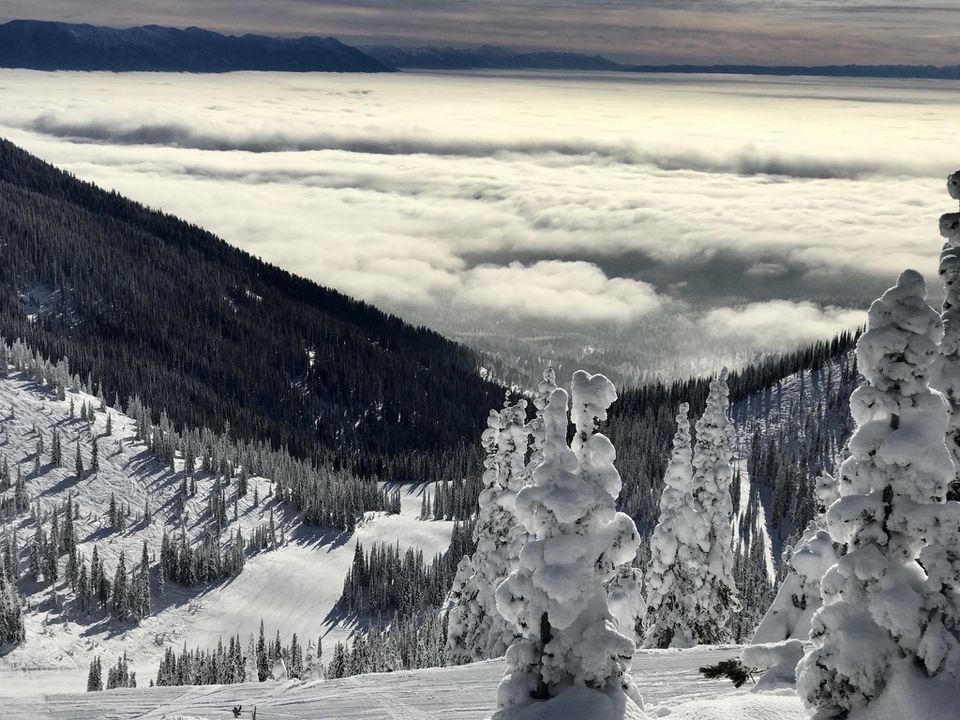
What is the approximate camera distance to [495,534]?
52.2 m

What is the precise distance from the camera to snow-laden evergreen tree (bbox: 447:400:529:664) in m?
50.6

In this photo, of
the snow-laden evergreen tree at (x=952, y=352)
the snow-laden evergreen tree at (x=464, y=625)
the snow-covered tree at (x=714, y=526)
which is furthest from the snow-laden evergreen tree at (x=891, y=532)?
the snow-laden evergreen tree at (x=464, y=625)

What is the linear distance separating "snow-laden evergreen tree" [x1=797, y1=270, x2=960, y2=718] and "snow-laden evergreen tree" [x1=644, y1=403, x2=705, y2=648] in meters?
33.3

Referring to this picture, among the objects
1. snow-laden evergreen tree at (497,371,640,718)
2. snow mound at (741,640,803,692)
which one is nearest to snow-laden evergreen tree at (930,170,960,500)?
snow-laden evergreen tree at (497,371,640,718)

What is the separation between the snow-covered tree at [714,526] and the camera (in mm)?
53969

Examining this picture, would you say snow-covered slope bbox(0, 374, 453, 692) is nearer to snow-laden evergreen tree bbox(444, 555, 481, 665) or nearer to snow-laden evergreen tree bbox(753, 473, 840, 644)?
snow-laden evergreen tree bbox(444, 555, 481, 665)

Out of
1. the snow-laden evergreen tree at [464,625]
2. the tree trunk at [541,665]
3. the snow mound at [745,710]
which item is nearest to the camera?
the tree trunk at [541,665]

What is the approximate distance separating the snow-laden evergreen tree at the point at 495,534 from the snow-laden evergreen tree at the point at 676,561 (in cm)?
969

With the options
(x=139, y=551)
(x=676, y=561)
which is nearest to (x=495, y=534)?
(x=676, y=561)

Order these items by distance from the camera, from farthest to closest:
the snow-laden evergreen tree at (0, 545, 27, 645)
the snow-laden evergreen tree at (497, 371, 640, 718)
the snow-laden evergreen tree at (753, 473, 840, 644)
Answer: the snow-laden evergreen tree at (0, 545, 27, 645)
the snow-laden evergreen tree at (753, 473, 840, 644)
the snow-laden evergreen tree at (497, 371, 640, 718)

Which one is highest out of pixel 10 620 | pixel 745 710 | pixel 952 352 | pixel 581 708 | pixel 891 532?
pixel 952 352

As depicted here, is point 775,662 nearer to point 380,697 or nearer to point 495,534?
point 380,697

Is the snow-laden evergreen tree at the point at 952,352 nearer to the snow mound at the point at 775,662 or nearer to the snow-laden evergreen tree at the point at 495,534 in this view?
the snow mound at the point at 775,662

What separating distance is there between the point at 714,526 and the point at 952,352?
1311 inches
